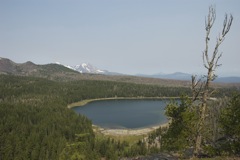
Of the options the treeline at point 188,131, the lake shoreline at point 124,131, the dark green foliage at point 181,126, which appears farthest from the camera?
the lake shoreline at point 124,131

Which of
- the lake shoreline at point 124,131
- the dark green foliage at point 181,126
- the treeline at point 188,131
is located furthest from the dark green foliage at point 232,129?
the lake shoreline at point 124,131

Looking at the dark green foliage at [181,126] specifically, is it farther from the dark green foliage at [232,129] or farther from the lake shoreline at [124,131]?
the lake shoreline at [124,131]

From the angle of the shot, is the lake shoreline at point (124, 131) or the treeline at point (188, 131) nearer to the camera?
the treeline at point (188, 131)

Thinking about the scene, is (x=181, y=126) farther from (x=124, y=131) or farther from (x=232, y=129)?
(x=124, y=131)

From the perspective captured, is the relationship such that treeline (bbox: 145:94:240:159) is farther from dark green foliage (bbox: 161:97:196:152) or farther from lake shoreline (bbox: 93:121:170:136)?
lake shoreline (bbox: 93:121:170:136)

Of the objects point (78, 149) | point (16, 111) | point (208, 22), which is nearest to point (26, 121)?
point (16, 111)

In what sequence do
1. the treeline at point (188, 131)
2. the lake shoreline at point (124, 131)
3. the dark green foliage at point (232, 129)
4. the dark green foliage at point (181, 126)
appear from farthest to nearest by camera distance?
the lake shoreline at point (124, 131)
the dark green foliage at point (232, 129)
the treeline at point (188, 131)
the dark green foliage at point (181, 126)

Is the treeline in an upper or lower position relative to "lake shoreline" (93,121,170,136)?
upper

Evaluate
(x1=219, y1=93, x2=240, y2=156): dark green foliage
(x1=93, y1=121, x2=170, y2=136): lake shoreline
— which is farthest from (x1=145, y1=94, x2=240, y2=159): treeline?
(x1=93, y1=121, x2=170, y2=136): lake shoreline

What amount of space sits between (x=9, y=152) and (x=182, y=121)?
90149 millimetres

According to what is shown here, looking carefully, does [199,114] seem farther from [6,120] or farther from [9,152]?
[6,120]

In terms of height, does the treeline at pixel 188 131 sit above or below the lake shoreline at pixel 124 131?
above

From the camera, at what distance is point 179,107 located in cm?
3788

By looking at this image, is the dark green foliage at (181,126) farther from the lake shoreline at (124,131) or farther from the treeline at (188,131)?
the lake shoreline at (124,131)
